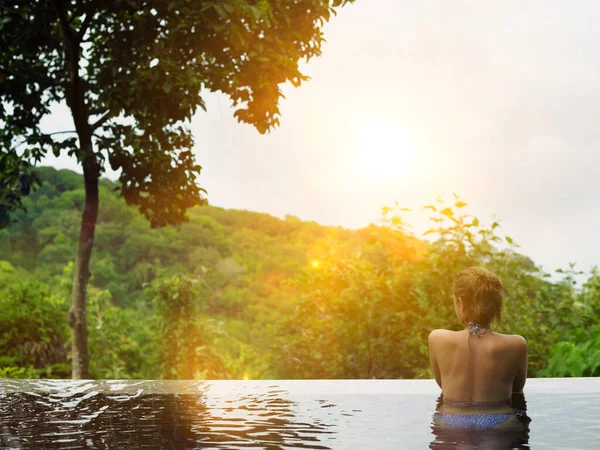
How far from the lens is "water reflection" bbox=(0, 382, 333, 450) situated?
2293mm

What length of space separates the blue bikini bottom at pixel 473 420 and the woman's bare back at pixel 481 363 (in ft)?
0.63

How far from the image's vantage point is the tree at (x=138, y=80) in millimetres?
6367

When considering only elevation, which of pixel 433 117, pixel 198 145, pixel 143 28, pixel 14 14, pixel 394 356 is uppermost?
pixel 433 117

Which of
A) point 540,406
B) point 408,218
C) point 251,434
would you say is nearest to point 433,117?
point 408,218

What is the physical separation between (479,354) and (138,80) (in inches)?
180

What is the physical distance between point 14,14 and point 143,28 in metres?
1.92

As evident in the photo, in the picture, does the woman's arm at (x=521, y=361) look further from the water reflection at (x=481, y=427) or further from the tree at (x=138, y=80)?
the tree at (x=138, y=80)

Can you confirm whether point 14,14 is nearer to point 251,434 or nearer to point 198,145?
point 198,145

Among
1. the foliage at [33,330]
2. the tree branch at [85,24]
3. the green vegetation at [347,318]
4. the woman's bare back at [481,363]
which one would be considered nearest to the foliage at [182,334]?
the green vegetation at [347,318]

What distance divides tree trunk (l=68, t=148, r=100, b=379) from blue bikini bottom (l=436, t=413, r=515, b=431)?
17.5ft

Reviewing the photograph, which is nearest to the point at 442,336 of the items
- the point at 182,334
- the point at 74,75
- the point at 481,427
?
the point at 481,427

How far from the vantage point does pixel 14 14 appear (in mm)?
7406

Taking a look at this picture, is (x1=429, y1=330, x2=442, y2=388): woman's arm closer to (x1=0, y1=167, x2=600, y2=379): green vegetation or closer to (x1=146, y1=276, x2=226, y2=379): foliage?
(x1=0, y1=167, x2=600, y2=379): green vegetation

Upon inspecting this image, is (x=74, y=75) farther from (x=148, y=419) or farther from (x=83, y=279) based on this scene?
(x=148, y=419)
